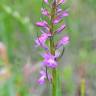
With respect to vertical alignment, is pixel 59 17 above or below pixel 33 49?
above

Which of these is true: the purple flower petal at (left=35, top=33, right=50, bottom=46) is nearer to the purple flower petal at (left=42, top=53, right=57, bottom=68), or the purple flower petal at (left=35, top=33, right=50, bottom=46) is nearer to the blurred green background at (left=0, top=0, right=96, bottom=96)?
the purple flower petal at (left=42, top=53, right=57, bottom=68)

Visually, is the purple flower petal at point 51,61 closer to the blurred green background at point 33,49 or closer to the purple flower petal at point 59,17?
the purple flower petal at point 59,17

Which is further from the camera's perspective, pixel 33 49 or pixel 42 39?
pixel 33 49

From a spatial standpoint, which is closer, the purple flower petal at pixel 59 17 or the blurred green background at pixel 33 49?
the purple flower petal at pixel 59 17

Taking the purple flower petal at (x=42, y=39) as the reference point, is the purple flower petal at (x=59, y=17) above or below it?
above

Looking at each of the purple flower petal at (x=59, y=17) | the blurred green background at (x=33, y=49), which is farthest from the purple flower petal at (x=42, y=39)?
the blurred green background at (x=33, y=49)

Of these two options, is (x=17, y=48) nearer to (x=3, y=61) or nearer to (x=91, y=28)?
(x=91, y=28)

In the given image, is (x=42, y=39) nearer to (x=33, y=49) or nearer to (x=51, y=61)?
(x=51, y=61)

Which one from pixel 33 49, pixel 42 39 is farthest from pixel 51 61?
pixel 33 49

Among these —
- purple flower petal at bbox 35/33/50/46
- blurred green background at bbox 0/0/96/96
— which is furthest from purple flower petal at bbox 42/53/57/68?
blurred green background at bbox 0/0/96/96
